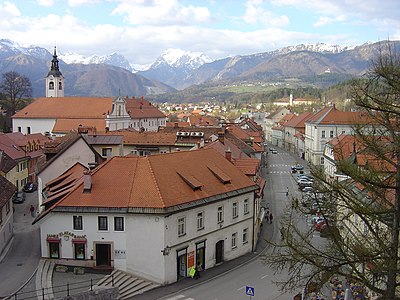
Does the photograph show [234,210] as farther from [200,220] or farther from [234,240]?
[200,220]

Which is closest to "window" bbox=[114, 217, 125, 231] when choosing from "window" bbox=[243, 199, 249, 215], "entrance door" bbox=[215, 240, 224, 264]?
"entrance door" bbox=[215, 240, 224, 264]

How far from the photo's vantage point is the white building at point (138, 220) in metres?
30.2

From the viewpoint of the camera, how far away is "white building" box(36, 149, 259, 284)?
98.9ft

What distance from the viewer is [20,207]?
51656 millimetres

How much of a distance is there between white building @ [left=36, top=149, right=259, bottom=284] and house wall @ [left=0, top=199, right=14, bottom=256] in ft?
13.2

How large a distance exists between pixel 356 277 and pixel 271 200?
46.0 meters

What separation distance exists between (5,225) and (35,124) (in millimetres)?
66763

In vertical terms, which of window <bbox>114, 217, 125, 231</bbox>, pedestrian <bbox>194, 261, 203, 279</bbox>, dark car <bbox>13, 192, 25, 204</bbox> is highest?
window <bbox>114, 217, 125, 231</bbox>

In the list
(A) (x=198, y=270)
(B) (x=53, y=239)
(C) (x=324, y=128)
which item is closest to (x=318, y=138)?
(C) (x=324, y=128)

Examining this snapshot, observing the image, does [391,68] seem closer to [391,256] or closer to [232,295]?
[391,256]

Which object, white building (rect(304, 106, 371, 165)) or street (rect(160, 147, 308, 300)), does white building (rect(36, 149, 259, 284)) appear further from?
white building (rect(304, 106, 371, 165))

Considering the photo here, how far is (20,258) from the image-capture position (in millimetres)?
32656

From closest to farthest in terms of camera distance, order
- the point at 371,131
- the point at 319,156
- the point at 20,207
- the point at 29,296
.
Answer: the point at 371,131
the point at 29,296
the point at 20,207
the point at 319,156

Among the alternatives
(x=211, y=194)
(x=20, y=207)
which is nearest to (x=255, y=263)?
(x=211, y=194)
